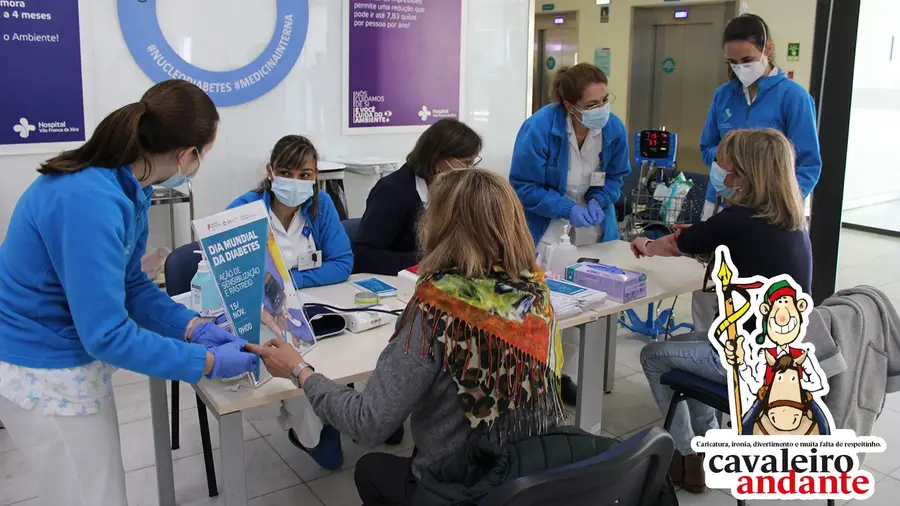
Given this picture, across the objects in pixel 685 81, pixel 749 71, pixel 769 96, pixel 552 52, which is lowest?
pixel 769 96

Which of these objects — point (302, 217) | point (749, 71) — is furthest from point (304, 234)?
point (749, 71)

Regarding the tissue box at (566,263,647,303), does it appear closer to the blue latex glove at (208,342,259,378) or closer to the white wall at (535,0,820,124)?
the blue latex glove at (208,342,259,378)

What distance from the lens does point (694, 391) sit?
236cm

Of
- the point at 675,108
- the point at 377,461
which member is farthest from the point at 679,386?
the point at 675,108

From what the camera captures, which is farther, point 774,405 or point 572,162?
point 572,162

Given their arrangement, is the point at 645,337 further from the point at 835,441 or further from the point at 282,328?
the point at 282,328

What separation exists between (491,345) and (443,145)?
1.43 meters

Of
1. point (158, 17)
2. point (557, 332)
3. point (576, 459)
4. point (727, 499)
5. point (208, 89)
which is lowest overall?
point (727, 499)

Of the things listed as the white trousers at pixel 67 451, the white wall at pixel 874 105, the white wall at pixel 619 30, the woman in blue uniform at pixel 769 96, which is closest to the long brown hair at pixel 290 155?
the white trousers at pixel 67 451

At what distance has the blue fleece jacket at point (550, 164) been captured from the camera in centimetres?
328

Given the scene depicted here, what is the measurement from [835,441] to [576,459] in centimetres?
118

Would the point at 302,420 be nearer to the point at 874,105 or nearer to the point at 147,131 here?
the point at 147,131

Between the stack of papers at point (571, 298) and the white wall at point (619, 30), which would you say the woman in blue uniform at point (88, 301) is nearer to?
the stack of papers at point (571, 298)

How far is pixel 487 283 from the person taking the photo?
4.93 ft
